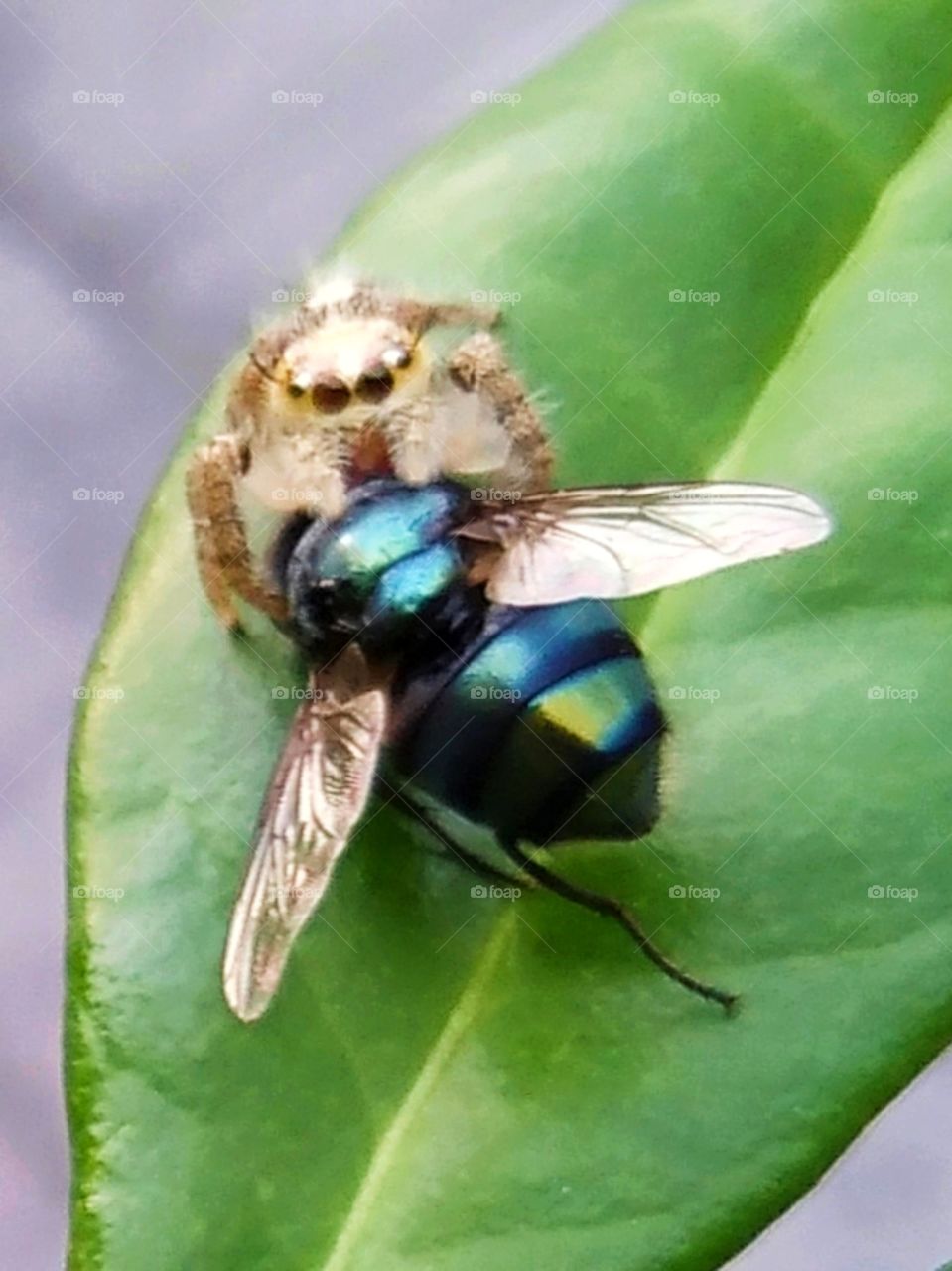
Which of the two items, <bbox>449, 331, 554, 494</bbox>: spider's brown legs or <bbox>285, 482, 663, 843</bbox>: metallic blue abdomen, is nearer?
<bbox>285, 482, 663, 843</bbox>: metallic blue abdomen

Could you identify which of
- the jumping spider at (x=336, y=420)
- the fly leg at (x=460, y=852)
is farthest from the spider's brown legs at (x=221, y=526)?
the fly leg at (x=460, y=852)

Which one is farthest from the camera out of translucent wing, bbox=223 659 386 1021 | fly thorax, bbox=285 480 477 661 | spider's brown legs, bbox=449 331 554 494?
spider's brown legs, bbox=449 331 554 494

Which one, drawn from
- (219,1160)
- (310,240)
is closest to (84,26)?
(310,240)

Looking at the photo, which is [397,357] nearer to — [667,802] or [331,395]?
[331,395]

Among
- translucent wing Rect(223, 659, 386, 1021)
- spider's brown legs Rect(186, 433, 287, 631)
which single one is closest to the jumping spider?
spider's brown legs Rect(186, 433, 287, 631)

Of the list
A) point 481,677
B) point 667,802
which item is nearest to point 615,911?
point 667,802

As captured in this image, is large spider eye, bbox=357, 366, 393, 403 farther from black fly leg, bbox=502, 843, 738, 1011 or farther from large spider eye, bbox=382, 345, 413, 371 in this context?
black fly leg, bbox=502, 843, 738, 1011

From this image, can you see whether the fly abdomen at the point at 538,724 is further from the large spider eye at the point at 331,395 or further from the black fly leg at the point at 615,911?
the large spider eye at the point at 331,395
